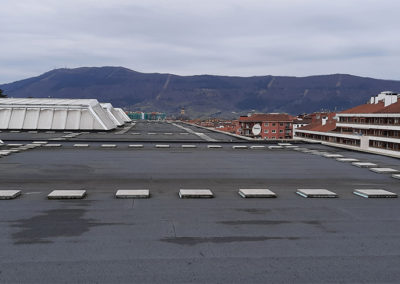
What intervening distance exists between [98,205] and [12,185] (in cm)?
588

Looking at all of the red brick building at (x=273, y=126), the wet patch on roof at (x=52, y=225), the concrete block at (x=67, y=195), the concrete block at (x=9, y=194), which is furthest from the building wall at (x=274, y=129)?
the wet patch on roof at (x=52, y=225)

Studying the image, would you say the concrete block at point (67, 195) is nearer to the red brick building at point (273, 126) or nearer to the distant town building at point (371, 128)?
the distant town building at point (371, 128)

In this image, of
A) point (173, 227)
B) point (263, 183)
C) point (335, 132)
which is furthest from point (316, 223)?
point (335, 132)

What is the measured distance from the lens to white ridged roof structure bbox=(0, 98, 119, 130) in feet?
237

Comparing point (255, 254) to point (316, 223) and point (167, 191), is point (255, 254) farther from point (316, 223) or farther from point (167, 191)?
point (167, 191)

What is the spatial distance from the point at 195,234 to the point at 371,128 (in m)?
116

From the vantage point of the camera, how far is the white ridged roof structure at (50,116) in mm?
72119

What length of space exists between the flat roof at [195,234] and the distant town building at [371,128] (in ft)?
268

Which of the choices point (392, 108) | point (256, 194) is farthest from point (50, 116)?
point (392, 108)

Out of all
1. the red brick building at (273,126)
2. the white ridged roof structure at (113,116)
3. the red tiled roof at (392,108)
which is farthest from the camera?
the red brick building at (273,126)

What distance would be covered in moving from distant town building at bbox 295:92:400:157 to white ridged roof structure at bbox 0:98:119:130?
60.0 metres

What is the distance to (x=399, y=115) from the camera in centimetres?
9825

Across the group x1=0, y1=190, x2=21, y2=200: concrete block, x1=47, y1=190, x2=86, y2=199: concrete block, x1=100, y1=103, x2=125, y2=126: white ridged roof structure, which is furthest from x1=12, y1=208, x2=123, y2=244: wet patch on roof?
x1=100, y1=103, x2=125, y2=126: white ridged roof structure

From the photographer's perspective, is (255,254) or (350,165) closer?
(255,254)
